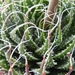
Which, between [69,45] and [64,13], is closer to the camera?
[69,45]

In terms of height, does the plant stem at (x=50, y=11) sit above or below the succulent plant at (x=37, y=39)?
above

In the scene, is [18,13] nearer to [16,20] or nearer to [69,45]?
[16,20]

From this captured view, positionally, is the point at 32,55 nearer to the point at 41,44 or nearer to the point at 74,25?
the point at 41,44

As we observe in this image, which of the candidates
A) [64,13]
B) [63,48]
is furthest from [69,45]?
[64,13]

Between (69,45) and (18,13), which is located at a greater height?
(18,13)

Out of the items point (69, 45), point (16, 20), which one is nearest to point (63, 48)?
point (69, 45)

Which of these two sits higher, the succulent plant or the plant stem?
the plant stem
